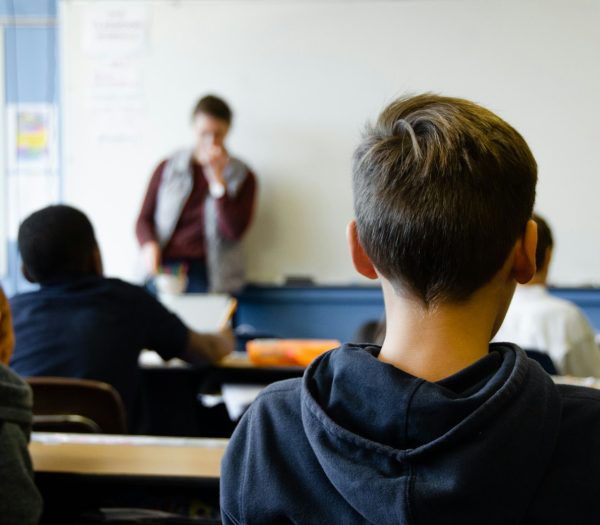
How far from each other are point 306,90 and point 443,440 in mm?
3928

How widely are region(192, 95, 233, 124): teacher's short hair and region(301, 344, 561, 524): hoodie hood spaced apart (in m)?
3.51

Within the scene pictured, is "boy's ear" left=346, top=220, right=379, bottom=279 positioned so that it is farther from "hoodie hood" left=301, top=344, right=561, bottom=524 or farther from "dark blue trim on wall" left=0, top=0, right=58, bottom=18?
"dark blue trim on wall" left=0, top=0, right=58, bottom=18

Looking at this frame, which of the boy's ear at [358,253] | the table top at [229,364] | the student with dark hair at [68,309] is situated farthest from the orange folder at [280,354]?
the boy's ear at [358,253]

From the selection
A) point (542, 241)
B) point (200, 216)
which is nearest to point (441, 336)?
point (542, 241)

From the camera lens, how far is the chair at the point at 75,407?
1757 mm

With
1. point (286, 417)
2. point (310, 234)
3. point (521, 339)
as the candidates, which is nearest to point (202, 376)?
point (521, 339)

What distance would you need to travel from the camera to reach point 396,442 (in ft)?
2.48

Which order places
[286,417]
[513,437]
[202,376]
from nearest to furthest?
[513,437] → [286,417] → [202,376]

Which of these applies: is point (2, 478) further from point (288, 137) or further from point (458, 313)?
point (288, 137)

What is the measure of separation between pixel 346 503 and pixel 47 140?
13.9ft

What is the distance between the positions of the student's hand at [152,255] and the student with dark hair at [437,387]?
354 cm

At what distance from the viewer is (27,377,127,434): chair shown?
1.76 m

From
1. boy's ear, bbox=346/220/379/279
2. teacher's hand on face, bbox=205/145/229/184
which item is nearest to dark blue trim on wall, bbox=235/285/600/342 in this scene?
teacher's hand on face, bbox=205/145/229/184

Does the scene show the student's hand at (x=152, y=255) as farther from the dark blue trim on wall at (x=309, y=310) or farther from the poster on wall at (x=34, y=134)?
the poster on wall at (x=34, y=134)
